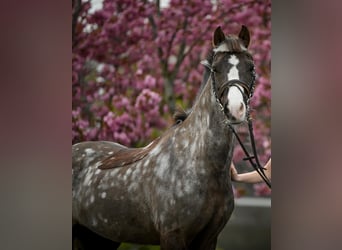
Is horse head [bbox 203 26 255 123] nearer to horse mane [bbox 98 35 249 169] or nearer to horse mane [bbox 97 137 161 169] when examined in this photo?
horse mane [bbox 98 35 249 169]

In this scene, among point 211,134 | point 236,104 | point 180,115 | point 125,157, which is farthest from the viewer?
point 125,157

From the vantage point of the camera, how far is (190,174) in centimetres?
225

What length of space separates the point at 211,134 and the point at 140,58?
56cm

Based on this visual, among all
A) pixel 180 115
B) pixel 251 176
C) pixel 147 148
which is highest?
pixel 180 115

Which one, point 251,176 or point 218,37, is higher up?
point 218,37

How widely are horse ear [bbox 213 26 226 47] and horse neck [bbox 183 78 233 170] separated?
0.49 ft

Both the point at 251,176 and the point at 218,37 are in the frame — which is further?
the point at 251,176

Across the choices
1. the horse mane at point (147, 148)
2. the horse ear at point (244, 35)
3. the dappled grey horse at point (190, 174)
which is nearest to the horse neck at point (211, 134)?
the dappled grey horse at point (190, 174)

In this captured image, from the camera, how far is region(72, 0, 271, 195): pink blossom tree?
8.21 feet

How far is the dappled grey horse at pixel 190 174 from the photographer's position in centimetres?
218

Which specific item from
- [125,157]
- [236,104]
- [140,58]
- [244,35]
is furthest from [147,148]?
[244,35]

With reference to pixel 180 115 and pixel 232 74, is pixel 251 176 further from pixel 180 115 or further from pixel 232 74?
pixel 232 74
